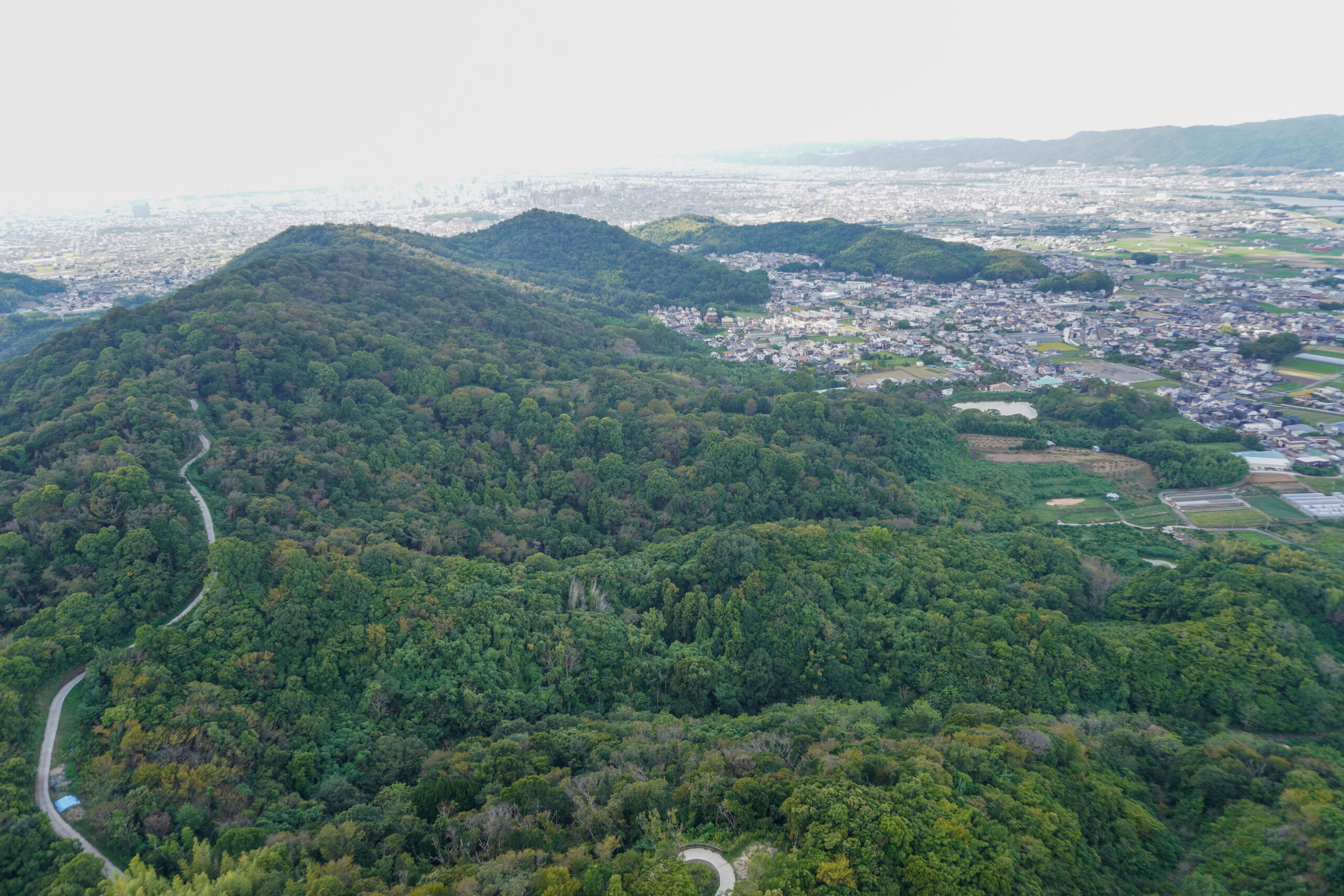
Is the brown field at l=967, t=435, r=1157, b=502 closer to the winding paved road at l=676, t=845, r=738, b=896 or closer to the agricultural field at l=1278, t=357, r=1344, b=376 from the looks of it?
the agricultural field at l=1278, t=357, r=1344, b=376

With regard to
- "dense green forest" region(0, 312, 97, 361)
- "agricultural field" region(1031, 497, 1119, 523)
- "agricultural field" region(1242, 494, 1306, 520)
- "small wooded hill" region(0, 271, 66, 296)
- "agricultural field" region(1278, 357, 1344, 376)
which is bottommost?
"agricultural field" region(1031, 497, 1119, 523)

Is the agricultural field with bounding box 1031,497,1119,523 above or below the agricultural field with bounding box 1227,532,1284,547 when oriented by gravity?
below

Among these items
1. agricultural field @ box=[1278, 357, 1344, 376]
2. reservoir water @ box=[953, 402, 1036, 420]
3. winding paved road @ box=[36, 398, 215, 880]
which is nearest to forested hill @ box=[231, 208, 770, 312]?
reservoir water @ box=[953, 402, 1036, 420]

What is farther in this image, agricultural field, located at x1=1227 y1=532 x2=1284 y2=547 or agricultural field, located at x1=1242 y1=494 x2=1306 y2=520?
agricultural field, located at x1=1242 y1=494 x2=1306 y2=520

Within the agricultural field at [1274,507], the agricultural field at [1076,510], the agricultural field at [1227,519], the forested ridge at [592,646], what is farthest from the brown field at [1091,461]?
the agricultural field at [1274,507]

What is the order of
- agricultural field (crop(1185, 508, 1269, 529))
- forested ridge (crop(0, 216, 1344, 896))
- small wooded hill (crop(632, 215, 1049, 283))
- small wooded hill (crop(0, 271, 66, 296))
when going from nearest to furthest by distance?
forested ridge (crop(0, 216, 1344, 896)) < agricultural field (crop(1185, 508, 1269, 529)) < small wooded hill (crop(0, 271, 66, 296)) < small wooded hill (crop(632, 215, 1049, 283))

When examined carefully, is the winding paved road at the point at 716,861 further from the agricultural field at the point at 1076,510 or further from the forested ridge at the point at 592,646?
the agricultural field at the point at 1076,510
